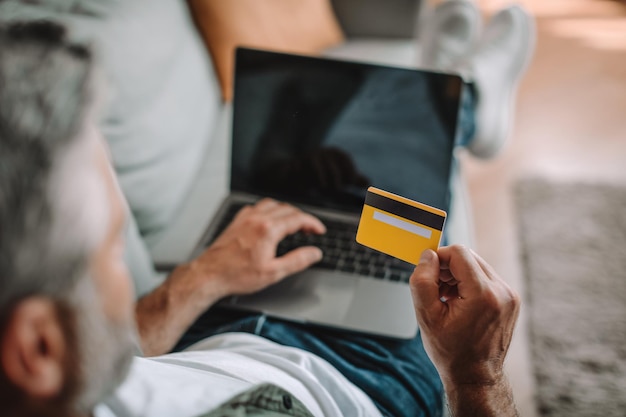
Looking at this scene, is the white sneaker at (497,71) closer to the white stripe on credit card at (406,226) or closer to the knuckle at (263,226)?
the knuckle at (263,226)

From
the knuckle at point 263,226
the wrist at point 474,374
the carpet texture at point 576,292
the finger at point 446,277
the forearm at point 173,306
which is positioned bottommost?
the carpet texture at point 576,292

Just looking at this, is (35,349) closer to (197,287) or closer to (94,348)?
(94,348)

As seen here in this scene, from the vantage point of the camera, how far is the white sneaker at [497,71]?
1278 mm

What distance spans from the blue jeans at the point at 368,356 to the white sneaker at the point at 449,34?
0.89 metres

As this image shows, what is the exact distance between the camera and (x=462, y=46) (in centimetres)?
148

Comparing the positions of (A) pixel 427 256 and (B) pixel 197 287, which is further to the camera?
(B) pixel 197 287

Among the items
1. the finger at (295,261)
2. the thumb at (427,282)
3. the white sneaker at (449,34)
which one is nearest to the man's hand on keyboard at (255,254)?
the finger at (295,261)

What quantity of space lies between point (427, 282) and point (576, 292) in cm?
104

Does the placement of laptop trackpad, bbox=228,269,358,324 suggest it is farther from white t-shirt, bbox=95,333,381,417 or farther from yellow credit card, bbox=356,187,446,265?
yellow credit card, bbox=356,187,446,265

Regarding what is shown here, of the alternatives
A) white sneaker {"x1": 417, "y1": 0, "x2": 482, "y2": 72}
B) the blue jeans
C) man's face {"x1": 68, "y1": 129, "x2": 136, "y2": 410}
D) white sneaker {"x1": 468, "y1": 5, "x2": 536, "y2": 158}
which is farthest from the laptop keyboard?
white sneaker {"x1": 417, "y1": 0, "x2": 482, "y2": 72}

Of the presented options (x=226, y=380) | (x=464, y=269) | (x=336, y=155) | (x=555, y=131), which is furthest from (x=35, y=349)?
(x=555, y=131)

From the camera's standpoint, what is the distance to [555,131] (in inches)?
75.5

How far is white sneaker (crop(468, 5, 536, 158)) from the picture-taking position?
1278mm

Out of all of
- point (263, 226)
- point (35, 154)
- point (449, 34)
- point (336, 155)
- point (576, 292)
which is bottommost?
point (576, 292)
